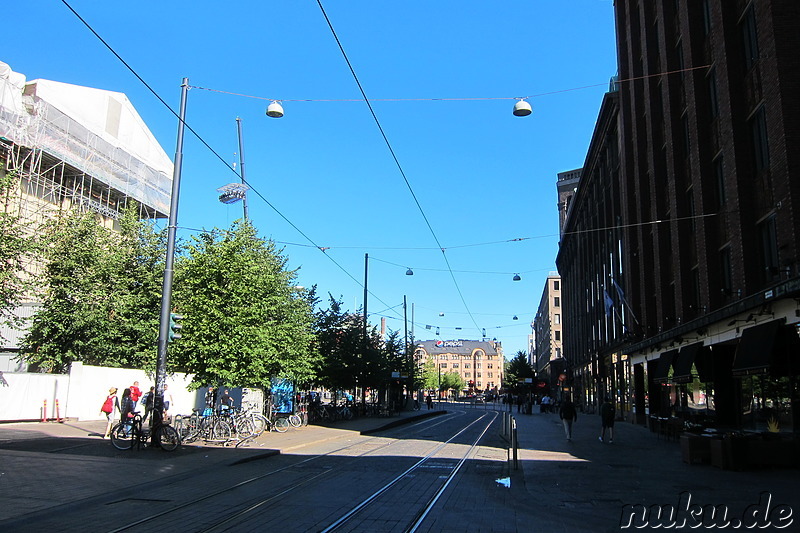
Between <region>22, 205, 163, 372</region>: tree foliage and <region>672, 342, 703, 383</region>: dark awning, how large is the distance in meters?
22.1

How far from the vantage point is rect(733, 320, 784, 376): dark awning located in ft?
47.5

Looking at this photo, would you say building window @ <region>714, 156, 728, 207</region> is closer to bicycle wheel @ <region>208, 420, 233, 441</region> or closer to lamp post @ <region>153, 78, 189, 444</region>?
lamp post @ <region>153, 78, 189, 444</region>

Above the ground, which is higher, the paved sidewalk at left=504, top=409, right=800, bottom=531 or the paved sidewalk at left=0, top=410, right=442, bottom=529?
the paved sidewalk at left=0, top=410, right=442, bottom=529

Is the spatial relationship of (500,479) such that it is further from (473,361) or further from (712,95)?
(473,361)

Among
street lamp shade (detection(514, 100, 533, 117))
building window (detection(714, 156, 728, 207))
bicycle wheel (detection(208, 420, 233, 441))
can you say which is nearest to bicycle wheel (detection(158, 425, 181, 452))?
bicycle wheel (detection(208, 420, 233, 441))

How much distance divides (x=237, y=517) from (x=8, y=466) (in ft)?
22.0

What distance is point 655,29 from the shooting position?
97.4 feet

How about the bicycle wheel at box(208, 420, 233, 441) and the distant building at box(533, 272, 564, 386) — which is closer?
the bicycle wheel at box(208, 420, 233, 441)

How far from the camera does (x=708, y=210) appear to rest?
21781mm

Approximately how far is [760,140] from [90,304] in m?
28.6

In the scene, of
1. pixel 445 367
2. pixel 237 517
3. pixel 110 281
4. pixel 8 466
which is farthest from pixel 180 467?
pixel 445 367

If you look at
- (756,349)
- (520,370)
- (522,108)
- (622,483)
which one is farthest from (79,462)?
(520,370)

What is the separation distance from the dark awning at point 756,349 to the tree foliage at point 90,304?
23.9 metres

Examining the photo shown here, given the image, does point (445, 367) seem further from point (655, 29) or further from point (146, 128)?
point (655, 29)
